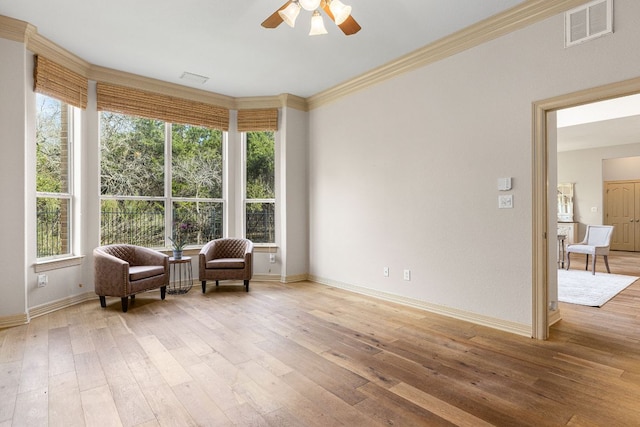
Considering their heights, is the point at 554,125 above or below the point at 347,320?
above

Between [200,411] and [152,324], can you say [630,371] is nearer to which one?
[200,411]

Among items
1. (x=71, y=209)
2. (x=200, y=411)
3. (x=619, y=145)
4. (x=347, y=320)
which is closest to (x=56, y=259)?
(x=71, y=209)

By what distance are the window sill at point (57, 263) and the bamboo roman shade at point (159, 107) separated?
1974mm

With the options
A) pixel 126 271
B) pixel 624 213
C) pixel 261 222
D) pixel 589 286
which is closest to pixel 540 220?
pixel 589 286

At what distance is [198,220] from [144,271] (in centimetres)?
138

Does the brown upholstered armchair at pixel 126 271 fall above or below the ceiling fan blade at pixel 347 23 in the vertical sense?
below

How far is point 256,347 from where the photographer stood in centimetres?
287

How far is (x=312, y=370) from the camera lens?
244 cm

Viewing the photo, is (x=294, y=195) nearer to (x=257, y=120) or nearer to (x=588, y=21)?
(x=257, y=120)

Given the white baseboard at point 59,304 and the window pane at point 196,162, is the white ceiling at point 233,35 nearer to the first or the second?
the window pane at point 196,162

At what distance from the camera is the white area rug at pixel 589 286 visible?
4.29 metres

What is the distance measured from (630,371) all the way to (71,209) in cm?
583

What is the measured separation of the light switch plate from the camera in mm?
3189

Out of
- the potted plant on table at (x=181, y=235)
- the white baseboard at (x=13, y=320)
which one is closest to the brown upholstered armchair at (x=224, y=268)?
the potted plant on table at (x=181, y=235)
